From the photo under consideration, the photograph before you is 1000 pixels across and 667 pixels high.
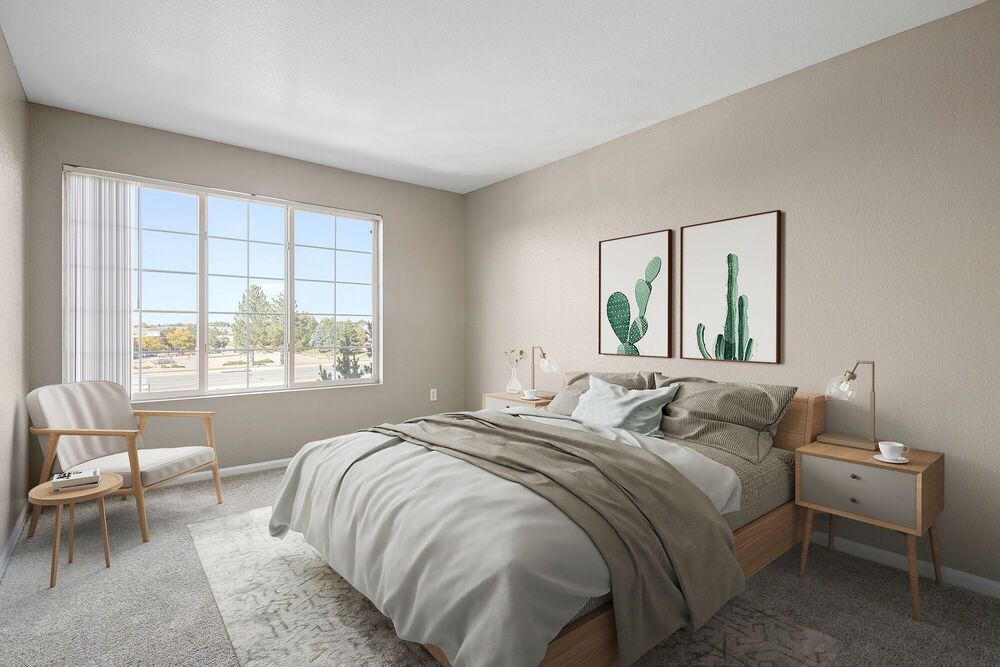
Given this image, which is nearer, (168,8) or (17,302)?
(168,8)

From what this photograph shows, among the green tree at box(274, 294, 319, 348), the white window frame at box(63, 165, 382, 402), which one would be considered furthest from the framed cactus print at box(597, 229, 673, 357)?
the green tree at box(274, 294, 319, 348)

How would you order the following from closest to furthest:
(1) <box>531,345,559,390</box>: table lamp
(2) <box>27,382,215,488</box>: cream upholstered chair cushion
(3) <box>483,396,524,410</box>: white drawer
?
1. (2) <box>27,382,215,488</box>: cream upholstered chair cushion
2. (1) <box>531,345,559,390</box>: table lamp
3. (3) <box>483,396,524,410</box>: white drawer

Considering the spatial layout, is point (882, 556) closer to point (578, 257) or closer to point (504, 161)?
point (578, 257)

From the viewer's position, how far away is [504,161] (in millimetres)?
4547

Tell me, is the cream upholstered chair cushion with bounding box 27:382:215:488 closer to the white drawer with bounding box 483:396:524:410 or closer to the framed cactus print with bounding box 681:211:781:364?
the white drawer with bounding box 483:396:524:410

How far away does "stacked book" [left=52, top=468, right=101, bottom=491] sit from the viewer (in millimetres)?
2494

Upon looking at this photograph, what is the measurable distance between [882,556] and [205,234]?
5.02 m

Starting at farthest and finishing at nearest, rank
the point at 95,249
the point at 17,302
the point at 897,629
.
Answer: the point at 95,249, the point at 17,302, the point at 897,629

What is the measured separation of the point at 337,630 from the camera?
2.08 meters

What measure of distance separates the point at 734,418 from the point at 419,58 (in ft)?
8.66

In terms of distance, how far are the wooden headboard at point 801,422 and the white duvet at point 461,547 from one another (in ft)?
2.60

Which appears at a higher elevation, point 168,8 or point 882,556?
point 168,8

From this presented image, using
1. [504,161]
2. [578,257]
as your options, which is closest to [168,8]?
[504,161]

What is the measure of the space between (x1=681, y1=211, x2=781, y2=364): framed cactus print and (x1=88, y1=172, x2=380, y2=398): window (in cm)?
299
